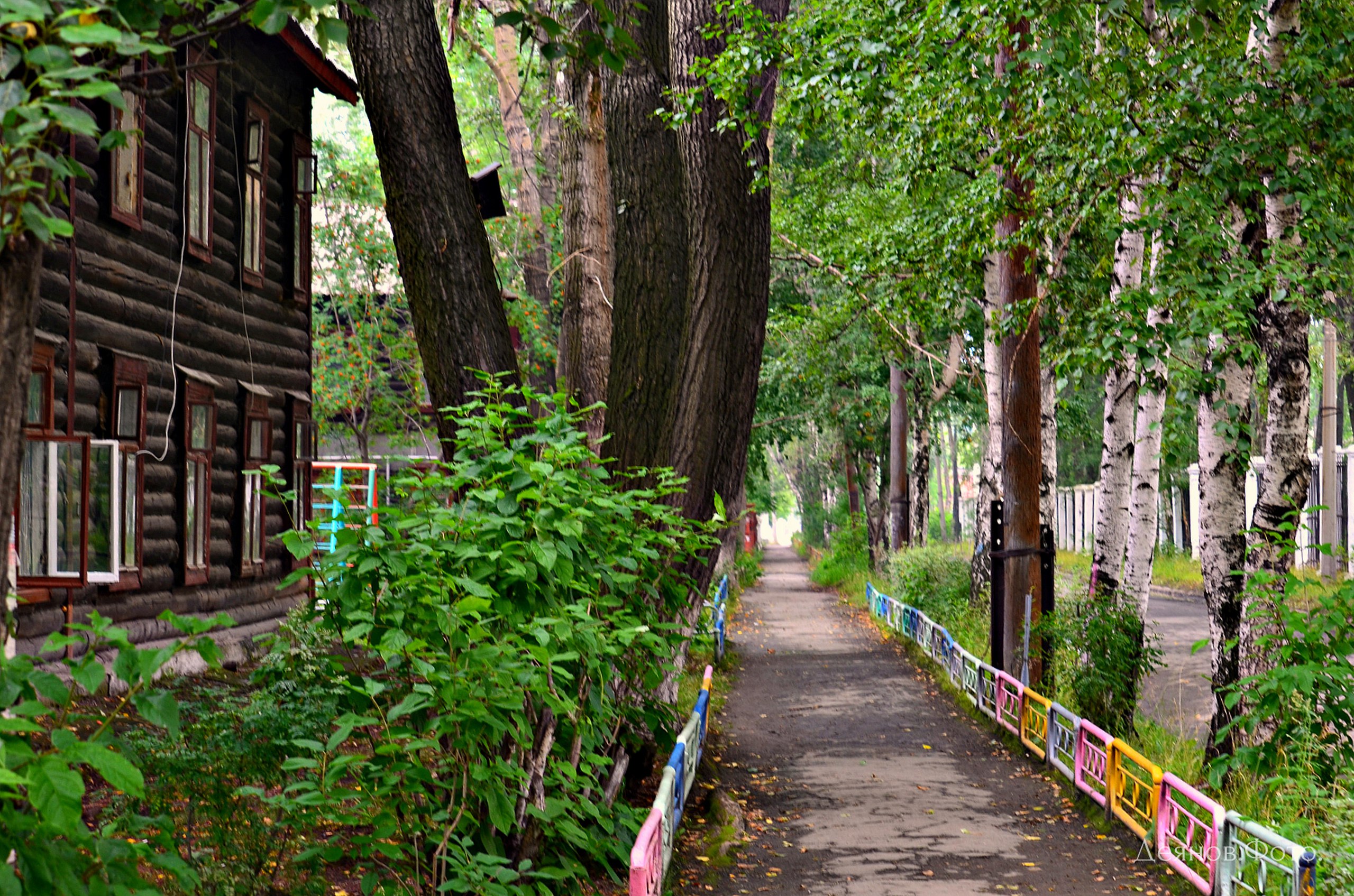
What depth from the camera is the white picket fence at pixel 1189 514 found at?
31.3 meters

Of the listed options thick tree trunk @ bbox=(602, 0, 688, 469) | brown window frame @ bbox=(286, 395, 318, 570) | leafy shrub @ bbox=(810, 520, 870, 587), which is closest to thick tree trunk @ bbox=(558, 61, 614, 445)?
thick tree trunk @ bbox=(602, 0, 688, 469)

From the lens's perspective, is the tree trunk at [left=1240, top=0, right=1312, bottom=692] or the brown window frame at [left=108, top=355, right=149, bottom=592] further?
the brown window frame at [left=108, top=355, right=149, bottom=592]

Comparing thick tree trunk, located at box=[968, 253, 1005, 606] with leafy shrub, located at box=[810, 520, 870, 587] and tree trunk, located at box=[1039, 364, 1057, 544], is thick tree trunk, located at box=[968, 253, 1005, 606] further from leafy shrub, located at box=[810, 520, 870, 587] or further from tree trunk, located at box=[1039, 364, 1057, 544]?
leafy shrub, located at box=[810, 520, 870, 587]

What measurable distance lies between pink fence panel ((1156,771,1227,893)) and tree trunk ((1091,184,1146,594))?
169 inches

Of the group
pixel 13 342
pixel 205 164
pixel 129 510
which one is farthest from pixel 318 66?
pixel 13 342

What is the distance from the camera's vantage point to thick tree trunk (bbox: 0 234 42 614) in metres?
3.03

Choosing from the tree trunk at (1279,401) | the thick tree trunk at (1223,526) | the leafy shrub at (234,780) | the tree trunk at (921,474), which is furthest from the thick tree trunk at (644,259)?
the tree trunk at (921,474)

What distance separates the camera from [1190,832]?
309 inches

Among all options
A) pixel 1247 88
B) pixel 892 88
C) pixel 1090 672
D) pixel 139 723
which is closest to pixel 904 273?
pixel 892 88

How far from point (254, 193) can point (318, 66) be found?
2029 mm

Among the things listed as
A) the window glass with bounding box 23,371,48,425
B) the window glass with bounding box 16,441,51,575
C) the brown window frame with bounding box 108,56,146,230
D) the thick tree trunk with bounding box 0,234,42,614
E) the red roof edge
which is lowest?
the window glass with bounding box 16,441,51,575

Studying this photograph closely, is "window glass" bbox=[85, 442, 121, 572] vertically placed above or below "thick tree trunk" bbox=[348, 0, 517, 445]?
below

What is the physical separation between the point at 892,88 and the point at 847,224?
1122 cm

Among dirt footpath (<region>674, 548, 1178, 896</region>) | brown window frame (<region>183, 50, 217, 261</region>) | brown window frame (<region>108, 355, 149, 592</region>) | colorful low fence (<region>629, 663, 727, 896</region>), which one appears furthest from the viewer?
brown window frame (<region>183, 50, 217, 261</region>)
